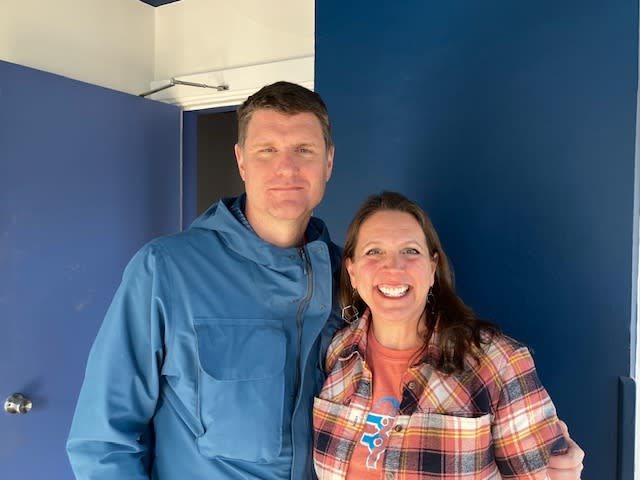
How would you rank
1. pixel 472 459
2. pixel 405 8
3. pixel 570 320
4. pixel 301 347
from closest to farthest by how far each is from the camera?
pixel 472 459 < pixel 301 347 < pixel 570 320 < pixel 405 8

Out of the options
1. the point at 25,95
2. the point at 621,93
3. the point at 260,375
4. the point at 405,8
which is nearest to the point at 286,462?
the point at 260,375

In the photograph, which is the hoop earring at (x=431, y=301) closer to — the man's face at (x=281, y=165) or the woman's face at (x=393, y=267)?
the woman's face at (x=393, y=267)

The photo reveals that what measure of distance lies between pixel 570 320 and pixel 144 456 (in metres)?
1.04

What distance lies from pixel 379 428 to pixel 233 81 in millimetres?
1666

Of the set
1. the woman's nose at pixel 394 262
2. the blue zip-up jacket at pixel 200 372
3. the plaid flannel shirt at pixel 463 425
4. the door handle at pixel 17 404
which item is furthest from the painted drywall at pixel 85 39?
the plaid flannel shirt at pixel 463 425

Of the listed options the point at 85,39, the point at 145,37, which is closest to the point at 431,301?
the point at 85,39

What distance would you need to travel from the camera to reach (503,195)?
1.37 m

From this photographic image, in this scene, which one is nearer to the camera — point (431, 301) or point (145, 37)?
point (431, 301)

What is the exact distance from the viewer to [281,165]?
1202 mm

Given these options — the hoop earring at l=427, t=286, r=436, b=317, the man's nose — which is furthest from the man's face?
the hoop earring at l=427, t=286, r=436, b=317

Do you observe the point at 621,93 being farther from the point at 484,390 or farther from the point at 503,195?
the point at 484,390

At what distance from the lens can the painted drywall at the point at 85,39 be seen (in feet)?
6.41

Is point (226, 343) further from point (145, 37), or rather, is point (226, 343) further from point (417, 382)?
point (145, 37)

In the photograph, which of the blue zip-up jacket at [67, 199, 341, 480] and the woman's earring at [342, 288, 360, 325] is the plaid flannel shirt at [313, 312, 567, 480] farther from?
the woman's earring at [342, 288, 360, 325]
